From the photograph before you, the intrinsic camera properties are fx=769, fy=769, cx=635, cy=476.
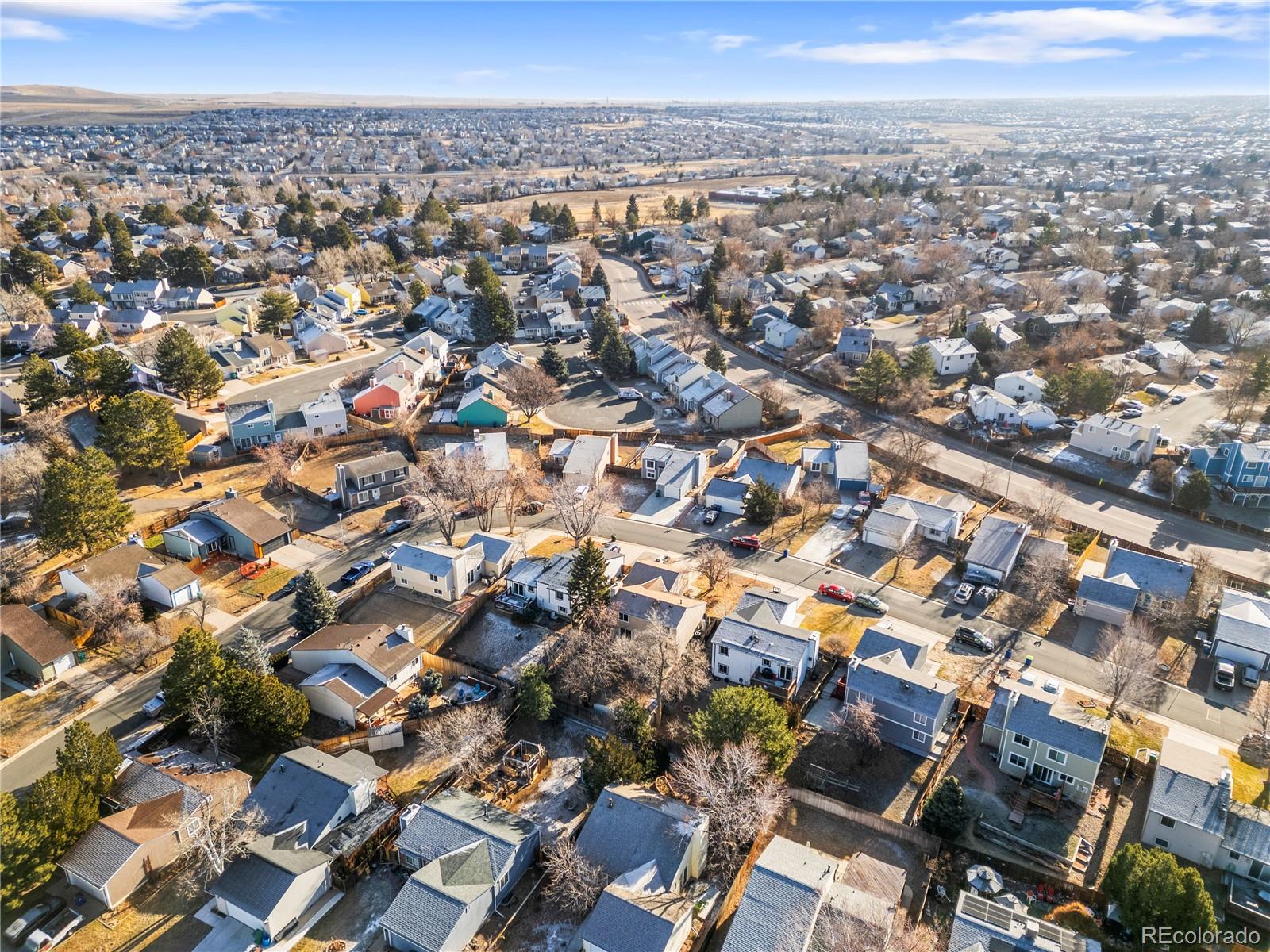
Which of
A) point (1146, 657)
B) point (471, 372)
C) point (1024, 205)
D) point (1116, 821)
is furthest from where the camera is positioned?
point (1024, 205)

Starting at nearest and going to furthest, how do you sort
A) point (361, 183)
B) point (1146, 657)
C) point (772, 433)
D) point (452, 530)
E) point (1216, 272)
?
point (1146, 657) < point (452, 530) < point (772, 433) < point (1216, 272) < point (361, 183)

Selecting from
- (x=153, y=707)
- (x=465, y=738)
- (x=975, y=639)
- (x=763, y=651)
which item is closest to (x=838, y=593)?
(x=975, y=639)

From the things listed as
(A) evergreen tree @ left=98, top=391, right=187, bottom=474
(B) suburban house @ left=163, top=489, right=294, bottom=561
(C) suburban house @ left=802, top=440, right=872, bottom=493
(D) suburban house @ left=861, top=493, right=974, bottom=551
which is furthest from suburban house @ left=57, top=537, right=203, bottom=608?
(C) suburban house @ left=802, top=440, right=872, bottom=493

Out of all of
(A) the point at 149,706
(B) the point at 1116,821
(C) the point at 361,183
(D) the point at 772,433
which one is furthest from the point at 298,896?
(C) the point at 361,183

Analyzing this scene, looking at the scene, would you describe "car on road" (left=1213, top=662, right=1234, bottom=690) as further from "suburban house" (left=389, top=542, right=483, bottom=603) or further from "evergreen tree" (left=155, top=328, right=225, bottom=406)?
"evergreen tree" (left=155, top=328, right=225, bottom=406)

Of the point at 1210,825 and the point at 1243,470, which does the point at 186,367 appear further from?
the point at 1243,470

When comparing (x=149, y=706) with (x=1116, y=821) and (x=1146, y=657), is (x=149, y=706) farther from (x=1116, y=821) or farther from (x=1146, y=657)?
(x=1146, y=657)
